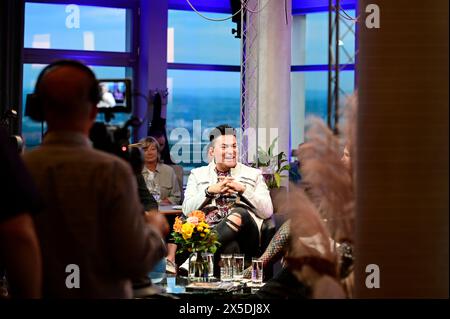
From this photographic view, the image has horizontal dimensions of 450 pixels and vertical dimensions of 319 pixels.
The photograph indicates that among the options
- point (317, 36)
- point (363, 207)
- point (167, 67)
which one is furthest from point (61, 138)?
point (317, 36)

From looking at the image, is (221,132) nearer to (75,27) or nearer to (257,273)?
(257,273)

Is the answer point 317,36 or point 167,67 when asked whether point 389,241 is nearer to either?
point 167,67

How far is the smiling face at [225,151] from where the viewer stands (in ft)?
21.3

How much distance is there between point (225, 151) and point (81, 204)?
440 centimetres

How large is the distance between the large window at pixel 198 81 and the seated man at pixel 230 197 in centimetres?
492

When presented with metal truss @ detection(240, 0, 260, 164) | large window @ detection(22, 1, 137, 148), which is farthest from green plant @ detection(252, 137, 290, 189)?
large window @ detection(22, 1, 137, 148)

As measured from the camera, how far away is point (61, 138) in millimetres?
2225

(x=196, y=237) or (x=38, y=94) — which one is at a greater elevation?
(x=38, y=94)

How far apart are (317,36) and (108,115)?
34.5ft

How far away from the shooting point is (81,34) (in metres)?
11.1

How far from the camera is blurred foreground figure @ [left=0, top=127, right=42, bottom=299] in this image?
2107 mm

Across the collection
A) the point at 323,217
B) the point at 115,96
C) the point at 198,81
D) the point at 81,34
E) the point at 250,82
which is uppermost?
the point at 81,34

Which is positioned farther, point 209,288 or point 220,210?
point 220,210

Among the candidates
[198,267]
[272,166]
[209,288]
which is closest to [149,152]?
[209,288]
